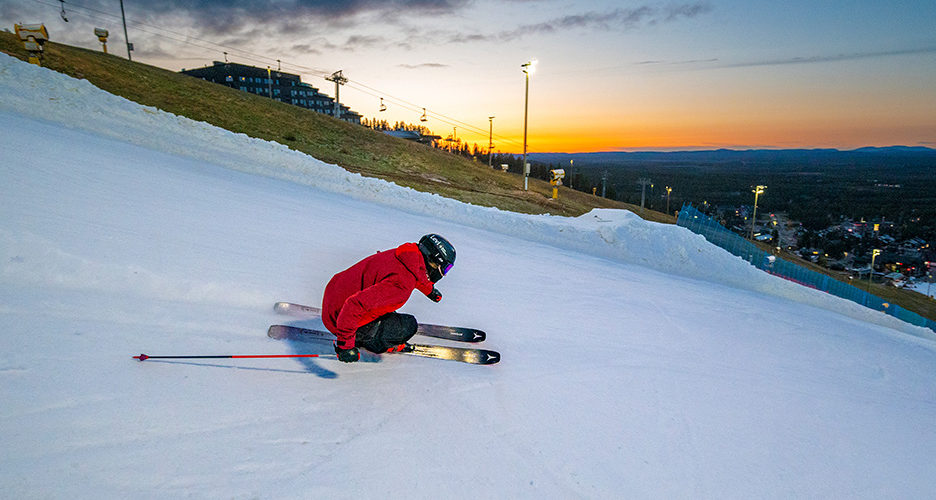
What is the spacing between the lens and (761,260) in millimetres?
17969

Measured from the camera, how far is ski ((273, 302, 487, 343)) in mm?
4594

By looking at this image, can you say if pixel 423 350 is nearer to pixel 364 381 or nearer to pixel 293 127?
pixel 364 381

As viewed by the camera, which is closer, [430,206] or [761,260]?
[430,206]

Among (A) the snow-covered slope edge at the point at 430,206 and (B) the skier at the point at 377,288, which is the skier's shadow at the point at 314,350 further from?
(A) the snow-covered slope edge at the point at 430,206

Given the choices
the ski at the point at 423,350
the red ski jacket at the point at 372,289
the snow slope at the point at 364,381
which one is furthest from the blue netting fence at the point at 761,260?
the red ski jacket at the point at 372,289

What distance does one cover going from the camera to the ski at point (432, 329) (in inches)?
181

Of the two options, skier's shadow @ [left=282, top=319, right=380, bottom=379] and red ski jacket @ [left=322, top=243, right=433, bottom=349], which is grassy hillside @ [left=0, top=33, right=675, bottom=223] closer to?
skier's shadow @ [left=282, top=319, right=380, bottom=379]

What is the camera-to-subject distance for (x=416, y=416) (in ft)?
11.0

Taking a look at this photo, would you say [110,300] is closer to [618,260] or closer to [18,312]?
[18,312]

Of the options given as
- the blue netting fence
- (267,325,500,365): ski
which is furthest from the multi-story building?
(267,325,500,365): ski

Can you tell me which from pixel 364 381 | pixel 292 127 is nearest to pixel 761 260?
pixel 364 381

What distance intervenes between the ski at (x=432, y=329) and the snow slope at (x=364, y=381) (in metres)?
0.17

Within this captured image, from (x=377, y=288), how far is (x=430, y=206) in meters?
9.41

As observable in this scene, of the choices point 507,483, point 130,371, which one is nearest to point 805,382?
Result: point 507,483
